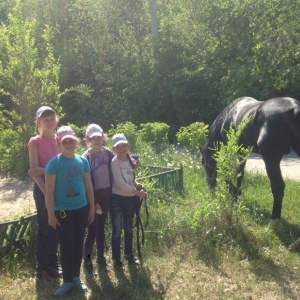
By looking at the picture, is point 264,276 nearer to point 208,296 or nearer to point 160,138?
point 208,296

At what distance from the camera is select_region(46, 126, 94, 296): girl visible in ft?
16.1

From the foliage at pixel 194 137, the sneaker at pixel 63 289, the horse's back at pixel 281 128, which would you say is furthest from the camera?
the foliage at pixel 194 137

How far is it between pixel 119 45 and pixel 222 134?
17.9 metres

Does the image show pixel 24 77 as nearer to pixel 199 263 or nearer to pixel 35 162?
pixel 35 162

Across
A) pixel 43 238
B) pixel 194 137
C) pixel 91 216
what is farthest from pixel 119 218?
pixel 194 137

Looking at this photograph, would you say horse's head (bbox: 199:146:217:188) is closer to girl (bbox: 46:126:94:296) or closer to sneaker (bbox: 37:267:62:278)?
sneaker (bbox: 37:267:62:278)

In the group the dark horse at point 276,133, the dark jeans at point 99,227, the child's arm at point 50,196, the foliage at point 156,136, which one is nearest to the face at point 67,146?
the child's arm at point 50,196

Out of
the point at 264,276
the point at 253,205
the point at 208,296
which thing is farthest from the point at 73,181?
the point at 253,205

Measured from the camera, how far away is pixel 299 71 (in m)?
18.0

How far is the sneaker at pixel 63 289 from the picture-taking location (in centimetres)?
497

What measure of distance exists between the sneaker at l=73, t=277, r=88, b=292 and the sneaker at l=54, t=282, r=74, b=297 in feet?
0.24

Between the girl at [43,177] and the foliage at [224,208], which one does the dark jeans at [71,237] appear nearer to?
the girl at [43,177]

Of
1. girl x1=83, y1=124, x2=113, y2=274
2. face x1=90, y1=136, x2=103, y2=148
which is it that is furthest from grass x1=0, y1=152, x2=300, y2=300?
face x1=90, y1=136, x2=103, y2=148

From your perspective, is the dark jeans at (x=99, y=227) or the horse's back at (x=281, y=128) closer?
the dark jeans at (x=99, y=227)
